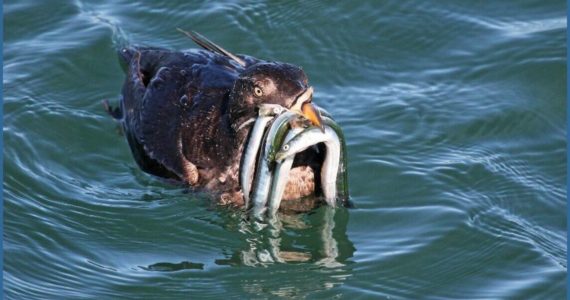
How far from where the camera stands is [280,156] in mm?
9125

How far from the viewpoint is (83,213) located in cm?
991

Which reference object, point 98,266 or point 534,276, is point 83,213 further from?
point 534,276

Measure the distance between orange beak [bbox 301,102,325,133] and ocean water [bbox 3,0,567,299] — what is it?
984 millimetres

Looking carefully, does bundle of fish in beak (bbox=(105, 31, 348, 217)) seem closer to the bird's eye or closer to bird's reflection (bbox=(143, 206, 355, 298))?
the bird's eye

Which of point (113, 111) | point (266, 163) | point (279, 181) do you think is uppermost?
point (113, 111)

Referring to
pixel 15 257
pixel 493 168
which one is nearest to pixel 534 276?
pixel 493 168

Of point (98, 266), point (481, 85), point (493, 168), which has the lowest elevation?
point (98, 266)

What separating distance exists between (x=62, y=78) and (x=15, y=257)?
2.77 m

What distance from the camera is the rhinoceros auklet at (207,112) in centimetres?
921

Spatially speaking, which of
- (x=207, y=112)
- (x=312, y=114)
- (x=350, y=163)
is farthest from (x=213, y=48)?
(x=312, y=114)

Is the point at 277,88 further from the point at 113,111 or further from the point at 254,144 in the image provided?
the point at 113,111

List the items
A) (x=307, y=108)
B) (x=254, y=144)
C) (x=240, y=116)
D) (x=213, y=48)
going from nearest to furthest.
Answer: (x=307, y=108) → (x=254, y=144) → (x=240, y=116) → (x=213, y=48)

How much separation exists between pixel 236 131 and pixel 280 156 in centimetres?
52

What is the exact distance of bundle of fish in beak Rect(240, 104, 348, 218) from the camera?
9.06 m
